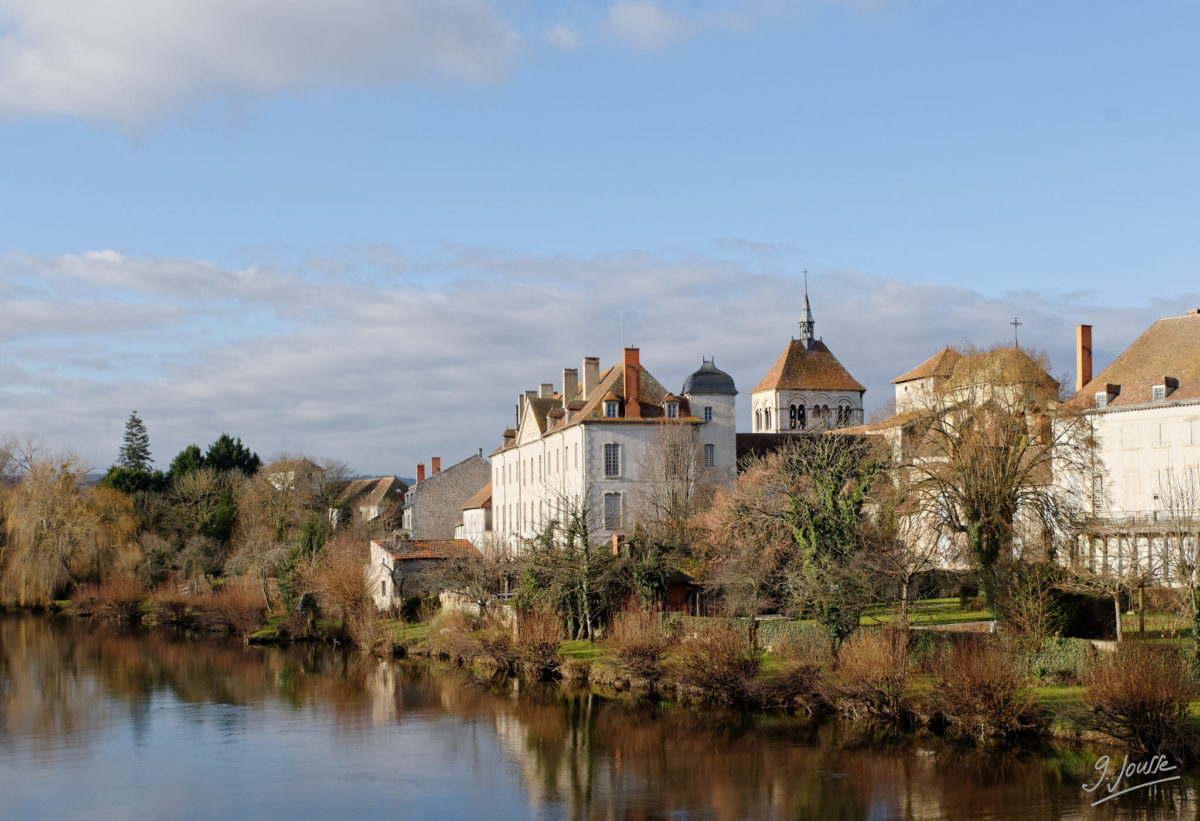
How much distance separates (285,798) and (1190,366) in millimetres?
40009

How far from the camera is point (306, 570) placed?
1854 inches

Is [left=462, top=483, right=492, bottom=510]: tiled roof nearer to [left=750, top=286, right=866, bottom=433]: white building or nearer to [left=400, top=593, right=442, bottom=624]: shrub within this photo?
[left=400, top=593, right=442, bottom=624]: shrub

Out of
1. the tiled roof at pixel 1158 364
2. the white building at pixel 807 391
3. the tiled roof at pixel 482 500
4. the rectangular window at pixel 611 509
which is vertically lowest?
the rectangular window at pixel 611 509

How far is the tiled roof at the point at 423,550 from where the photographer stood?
1805 inches

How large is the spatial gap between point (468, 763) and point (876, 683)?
28.4ft

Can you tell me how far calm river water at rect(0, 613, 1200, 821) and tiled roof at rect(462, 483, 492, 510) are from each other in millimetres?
29697

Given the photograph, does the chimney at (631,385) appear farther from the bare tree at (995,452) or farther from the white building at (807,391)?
the white building at (807,391)

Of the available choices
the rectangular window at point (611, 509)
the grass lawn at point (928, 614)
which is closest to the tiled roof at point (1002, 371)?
the grass lawn at point (928, 614)

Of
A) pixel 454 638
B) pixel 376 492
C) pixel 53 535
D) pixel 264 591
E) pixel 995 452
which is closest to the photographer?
pixel 995 452

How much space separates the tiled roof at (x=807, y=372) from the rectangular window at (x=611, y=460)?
3923 cm

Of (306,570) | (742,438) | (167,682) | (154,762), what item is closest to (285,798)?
(154,762)

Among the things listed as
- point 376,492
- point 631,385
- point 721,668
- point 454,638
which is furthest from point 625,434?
point 376,492

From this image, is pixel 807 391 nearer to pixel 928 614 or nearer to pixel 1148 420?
pixel 1148 420

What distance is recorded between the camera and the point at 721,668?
1120 inches
